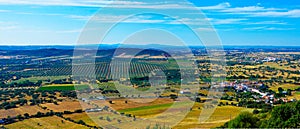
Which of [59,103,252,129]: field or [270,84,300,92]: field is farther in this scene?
[270,84,300,92]: field

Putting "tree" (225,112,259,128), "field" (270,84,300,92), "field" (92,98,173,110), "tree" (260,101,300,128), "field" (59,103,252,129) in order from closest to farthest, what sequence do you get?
"tree" (260,101,300,128) < "tree" (225,112,259,128) < "field" (59,103,252,129) < "field" (92,98,173,110) < "field" (270,84,300,92)

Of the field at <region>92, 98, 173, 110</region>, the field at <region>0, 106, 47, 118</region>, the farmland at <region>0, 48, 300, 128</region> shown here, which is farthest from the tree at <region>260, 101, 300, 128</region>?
the field at <region>0, 106, 47, 118</region>

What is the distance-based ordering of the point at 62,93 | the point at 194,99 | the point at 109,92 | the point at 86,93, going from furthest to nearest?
the point at 62,93, the point at 109,92, the point at 194,99, the point at 86,93

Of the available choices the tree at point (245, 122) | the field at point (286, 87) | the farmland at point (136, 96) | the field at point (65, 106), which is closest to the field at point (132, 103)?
the farmland at point (136, 96)

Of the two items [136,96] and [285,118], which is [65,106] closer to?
[136,96]

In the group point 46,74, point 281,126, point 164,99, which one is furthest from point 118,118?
point 46,74

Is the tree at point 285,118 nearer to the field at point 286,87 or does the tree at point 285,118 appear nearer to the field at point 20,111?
the field at point 20,111

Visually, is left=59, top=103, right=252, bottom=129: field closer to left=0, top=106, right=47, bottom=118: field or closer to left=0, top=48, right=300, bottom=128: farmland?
left=0, top=48, right=300, bottom=128: farmland

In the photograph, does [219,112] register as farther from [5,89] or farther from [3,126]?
[5,89]
